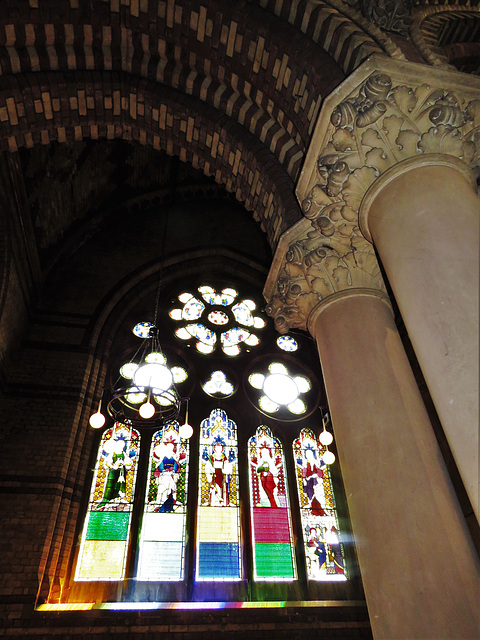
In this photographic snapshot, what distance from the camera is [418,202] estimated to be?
248cm

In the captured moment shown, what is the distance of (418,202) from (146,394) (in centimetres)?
397

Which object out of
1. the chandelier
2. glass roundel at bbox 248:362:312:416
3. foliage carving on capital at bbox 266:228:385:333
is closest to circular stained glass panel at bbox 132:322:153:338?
the chandelier

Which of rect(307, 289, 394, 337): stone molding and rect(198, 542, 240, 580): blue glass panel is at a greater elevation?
rect(307, 289, 394, 337): stone molding

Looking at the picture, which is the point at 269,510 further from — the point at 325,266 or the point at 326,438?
the point at 325,266

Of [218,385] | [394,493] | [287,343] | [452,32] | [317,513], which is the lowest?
[394,493]

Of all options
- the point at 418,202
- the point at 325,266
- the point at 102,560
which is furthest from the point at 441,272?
the point at 102,560

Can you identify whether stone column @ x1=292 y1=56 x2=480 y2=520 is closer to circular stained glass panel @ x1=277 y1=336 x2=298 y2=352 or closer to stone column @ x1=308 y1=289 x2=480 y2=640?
stone column @ x1=308 y1=289 x2=480 y2=640

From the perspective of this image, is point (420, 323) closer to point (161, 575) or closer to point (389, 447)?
point (389, 447)

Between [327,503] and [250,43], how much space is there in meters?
6.40

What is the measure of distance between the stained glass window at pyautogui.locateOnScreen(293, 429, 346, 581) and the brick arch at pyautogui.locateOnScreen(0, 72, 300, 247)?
472 centimetres

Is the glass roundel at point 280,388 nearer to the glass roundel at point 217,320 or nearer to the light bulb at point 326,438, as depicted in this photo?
the glass roundel at point 217,320

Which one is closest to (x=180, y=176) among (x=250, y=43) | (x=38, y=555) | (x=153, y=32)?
(x=153, y=32)

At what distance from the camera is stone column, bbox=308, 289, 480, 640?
89.4 inches

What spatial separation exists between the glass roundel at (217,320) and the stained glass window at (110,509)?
2427 millimetres
